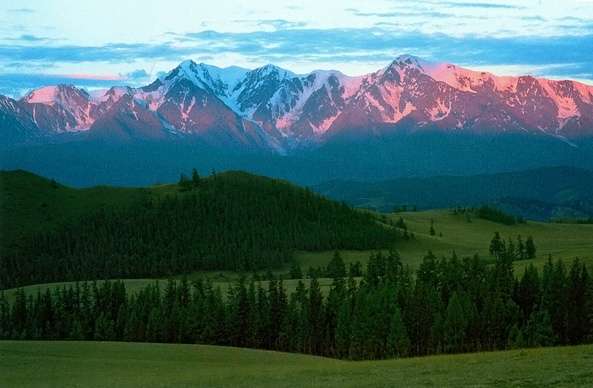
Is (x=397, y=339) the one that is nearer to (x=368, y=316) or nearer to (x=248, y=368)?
(x=368, y=316)

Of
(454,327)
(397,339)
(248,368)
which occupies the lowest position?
(397,339)

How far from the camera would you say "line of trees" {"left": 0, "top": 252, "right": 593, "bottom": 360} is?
122188 mm

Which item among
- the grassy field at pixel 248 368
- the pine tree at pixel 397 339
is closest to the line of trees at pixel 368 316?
the pine tree at pixel 397 339

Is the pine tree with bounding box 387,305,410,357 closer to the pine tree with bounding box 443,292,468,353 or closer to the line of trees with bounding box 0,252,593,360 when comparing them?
the line of trees with bounding box 0,252,593,360

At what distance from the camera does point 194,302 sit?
474 ft

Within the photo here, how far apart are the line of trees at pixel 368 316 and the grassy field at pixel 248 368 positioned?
2932 cm

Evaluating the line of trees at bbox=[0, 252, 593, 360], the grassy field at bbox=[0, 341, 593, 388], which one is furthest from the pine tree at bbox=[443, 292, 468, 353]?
the grassy field at bbox=[0, 341, 593, 388]

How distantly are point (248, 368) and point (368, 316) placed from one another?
43.3m

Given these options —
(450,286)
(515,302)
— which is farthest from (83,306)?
(515,302)

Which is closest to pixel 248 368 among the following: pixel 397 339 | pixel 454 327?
pixel 397 339

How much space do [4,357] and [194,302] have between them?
62932mm

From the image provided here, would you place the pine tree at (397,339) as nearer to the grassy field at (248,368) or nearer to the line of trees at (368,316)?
the line of trees at (368,316)

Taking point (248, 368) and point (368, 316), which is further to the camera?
point (368, 316)

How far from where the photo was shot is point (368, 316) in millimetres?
121938
